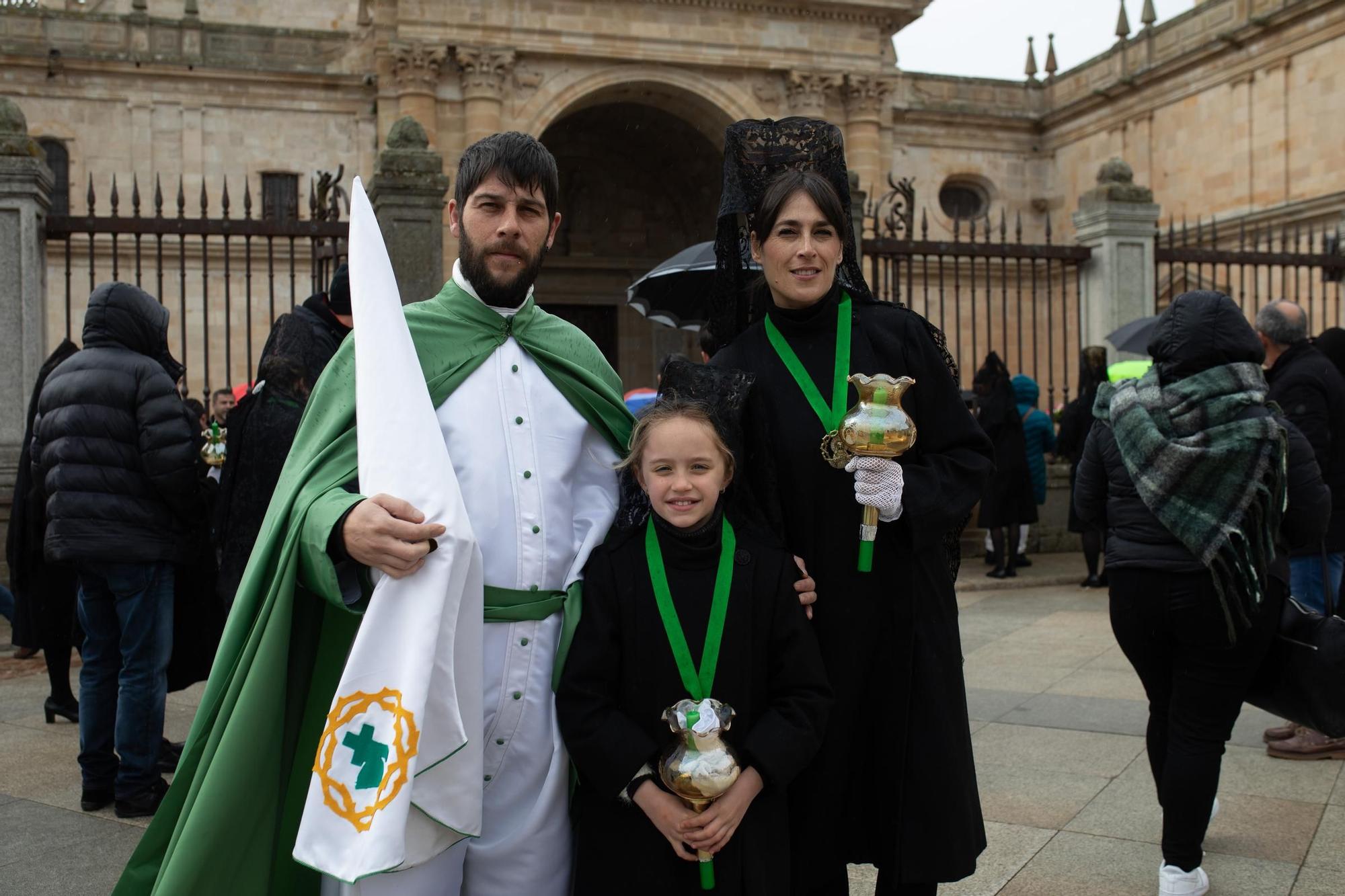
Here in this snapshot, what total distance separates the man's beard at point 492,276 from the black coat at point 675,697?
25.2 inches

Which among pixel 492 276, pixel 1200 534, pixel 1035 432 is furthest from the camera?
pixel 1035 432

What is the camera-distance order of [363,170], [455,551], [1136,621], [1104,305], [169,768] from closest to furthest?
[455,551] < [1136,621] < [169,768] < [1104,305] < [363,170]

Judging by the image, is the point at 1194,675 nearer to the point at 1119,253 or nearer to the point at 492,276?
A: the point at 492,276

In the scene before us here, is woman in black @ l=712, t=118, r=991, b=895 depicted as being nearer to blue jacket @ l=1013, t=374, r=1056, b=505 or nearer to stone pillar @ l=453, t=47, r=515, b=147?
blue jacket @ l=1013, t=374, r=1056, b=505

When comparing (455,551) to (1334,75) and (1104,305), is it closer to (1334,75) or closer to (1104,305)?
(1104,305)

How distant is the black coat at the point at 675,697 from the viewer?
7.90 ft

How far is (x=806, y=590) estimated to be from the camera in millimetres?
2543

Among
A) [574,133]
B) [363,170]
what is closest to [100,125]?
[363,170]

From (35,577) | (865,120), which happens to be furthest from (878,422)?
(865,120)

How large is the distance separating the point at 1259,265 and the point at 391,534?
1291 cm

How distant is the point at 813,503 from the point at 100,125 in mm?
20661

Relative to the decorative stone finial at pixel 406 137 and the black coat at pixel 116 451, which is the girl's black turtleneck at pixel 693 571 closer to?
the black coat at pixel 116 451

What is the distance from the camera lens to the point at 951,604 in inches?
110

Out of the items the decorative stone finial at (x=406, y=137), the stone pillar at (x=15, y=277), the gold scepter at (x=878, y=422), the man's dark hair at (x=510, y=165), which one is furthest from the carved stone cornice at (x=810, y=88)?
the gold scepter at (x=878, y=422)
